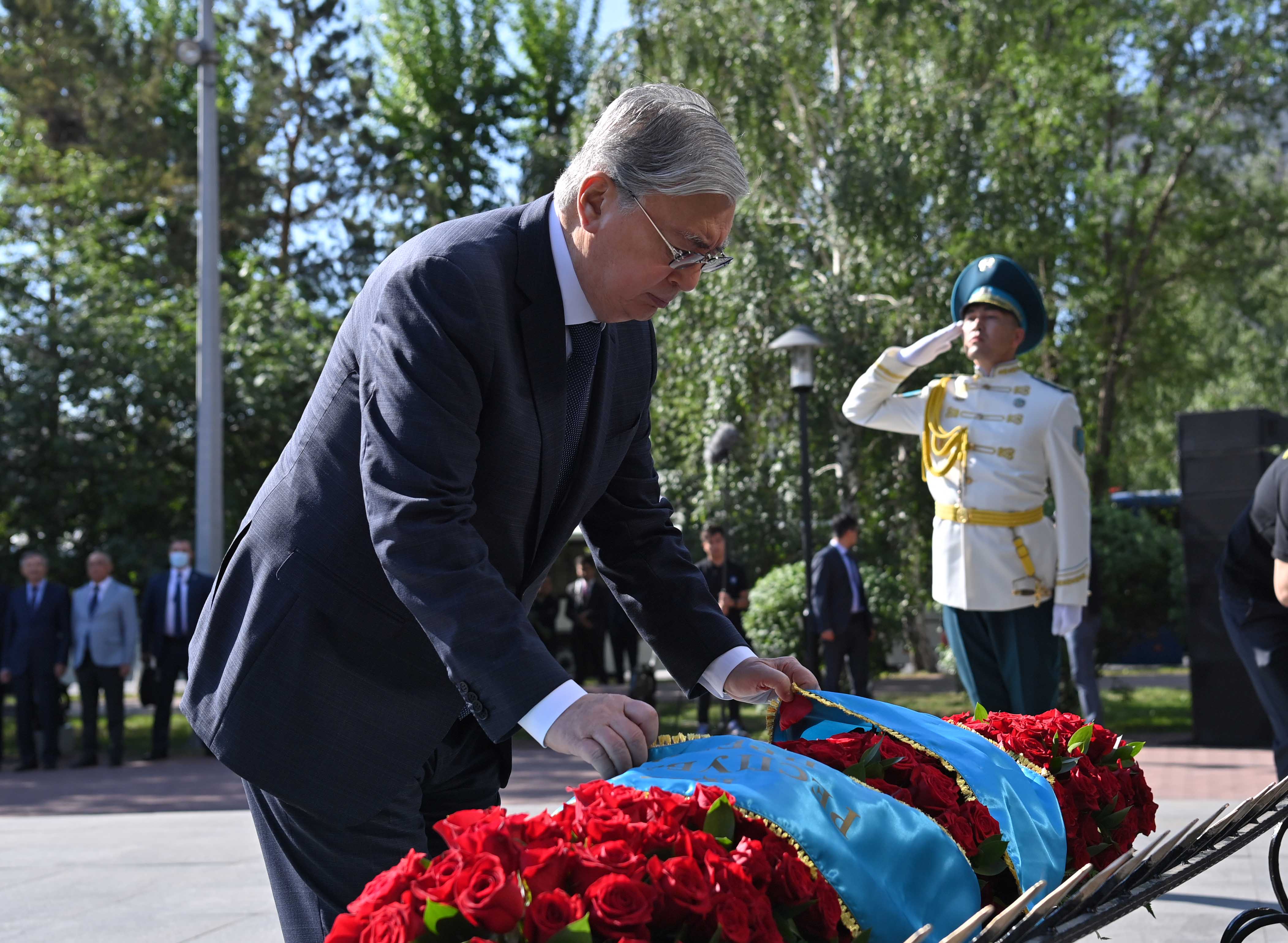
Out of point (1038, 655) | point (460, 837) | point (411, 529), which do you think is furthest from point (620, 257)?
point (1038, 655)

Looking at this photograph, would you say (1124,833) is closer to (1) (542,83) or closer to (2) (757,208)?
(2) (757,208)

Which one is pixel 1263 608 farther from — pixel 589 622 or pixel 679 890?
pixel 589 622

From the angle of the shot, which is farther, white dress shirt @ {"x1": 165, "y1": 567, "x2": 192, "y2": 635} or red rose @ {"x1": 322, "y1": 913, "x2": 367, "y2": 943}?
white dress shirt @ {"x1": 165, "y1": 567, "x2": 192, "y2": 635}

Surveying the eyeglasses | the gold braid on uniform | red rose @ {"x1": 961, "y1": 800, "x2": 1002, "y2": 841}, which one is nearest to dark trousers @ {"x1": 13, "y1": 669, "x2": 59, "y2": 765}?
the gold braid on uniform

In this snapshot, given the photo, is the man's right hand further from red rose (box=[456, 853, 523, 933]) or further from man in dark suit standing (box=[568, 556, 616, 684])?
man in dark suit standing (box=[568, 556, 616, 684])

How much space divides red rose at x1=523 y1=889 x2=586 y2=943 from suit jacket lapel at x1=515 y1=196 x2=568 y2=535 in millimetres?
887

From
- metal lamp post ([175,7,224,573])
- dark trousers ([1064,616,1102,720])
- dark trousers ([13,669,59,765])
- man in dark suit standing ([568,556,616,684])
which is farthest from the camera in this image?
man in dark suit standing ([568,556,616,684])

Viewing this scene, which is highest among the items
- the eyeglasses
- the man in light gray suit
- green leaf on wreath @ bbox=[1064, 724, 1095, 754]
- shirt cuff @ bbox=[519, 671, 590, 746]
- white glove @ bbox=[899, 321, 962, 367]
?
white glove @ bbox=[899, 321, 962, 367]

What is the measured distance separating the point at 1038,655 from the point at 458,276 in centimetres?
340

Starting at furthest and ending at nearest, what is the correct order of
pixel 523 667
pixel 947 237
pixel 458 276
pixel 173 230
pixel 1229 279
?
1. pixel 173 230
2. pixel 1229 279
3. pixel 947 237
4. pixel 458 276
5. pixel 523 667

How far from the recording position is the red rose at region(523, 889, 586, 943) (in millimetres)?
1302

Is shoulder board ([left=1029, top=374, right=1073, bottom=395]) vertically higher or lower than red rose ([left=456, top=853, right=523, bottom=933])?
higher

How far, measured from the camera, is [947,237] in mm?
16828

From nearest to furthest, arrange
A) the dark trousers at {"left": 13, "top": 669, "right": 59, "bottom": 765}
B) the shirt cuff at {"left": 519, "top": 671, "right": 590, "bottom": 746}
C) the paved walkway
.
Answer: the shirt cuff at {"left": 519, "top": 671, "right": 590, "bottom": 746} → the paved walkway → the dark trousers at {"left": 13, "top": 669, "right": 59, "bottom": 765}
